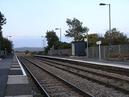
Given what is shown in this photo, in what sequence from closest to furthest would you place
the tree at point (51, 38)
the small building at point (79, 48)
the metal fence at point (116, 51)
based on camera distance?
the metal fence at point (116, 51) < the small building at point (79, 48) < the tree at point (51, 38)

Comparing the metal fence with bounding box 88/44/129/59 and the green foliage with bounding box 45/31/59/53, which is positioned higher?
the green foliage with bounding box 45/31/59/53

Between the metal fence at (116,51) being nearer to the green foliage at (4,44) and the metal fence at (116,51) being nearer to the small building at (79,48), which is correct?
the small building at (79,48)

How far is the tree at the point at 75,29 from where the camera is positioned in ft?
511

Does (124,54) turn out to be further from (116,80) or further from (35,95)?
(35,95)

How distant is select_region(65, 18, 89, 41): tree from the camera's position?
156 metres

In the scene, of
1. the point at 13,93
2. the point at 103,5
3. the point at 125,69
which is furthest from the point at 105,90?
the point at 103,5

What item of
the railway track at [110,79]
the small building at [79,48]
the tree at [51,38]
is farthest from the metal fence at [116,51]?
the tree at [51,38]

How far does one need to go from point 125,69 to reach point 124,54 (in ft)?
104

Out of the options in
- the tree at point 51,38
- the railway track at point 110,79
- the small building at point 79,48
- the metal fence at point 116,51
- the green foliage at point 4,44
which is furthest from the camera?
the tree at point 51,38

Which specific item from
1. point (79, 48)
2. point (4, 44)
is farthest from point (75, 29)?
point (79, 48)

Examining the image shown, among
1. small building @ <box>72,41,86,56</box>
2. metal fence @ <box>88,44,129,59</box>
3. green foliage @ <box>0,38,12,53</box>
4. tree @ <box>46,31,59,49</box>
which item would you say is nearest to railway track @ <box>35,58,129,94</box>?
metal fence @ <box>88,44,129,59</box>

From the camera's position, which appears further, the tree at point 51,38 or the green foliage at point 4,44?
the tree at point 51,38

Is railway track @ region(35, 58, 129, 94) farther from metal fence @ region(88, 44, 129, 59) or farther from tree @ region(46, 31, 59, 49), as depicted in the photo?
tree @ region(46, 31, 59, 49)

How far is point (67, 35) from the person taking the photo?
513 feet
